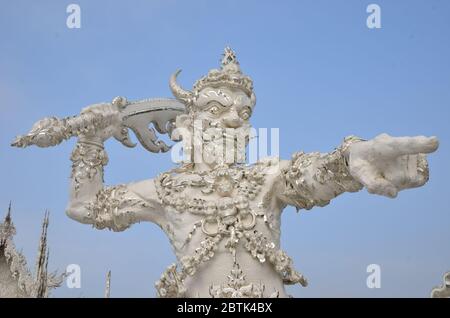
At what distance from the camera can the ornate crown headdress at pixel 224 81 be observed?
353 cm

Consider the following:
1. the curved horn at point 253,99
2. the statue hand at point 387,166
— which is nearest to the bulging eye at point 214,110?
the curved horn at point 253,99

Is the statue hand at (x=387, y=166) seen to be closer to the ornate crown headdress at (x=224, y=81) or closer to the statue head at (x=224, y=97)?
the statue head at (x=224, y=97)

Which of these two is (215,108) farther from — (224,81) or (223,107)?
(224,81)

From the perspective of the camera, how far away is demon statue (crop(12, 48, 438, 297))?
9.86ft

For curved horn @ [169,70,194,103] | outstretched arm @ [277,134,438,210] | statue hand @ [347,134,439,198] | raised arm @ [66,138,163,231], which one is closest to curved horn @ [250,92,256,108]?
curved horn @ [169,70,194,103]

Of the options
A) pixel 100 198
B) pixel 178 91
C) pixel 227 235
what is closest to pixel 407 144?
pixel 227 235

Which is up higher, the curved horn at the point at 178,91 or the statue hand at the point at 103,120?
the curved horn at the point at 178,91

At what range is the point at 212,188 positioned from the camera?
3.23 m

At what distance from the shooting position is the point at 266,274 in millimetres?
3061

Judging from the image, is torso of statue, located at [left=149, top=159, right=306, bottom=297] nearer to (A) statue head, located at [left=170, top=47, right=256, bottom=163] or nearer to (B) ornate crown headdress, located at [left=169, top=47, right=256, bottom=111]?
(A) statue head, located at [left=170, top=47, right=256, bottom=163]

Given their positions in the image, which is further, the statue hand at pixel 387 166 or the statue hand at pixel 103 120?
the statue hand at pixel 103 120
